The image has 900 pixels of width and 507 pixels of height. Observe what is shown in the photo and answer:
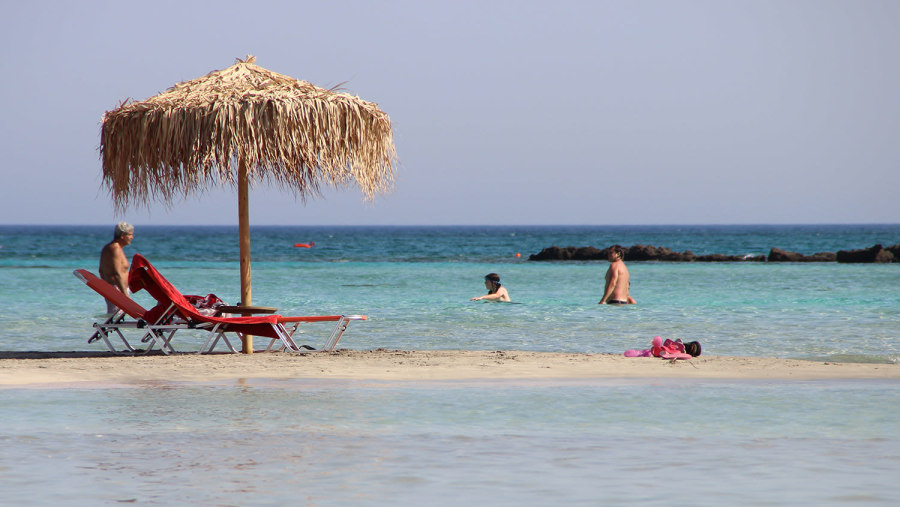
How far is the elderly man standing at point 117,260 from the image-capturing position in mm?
9508

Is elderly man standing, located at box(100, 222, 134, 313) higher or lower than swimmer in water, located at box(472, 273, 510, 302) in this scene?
higher

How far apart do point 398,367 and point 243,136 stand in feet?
8.27

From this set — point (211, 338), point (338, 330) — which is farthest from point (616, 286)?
point (211, 338)

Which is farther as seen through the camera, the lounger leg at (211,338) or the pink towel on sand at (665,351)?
the pink towel on sand at (665,351)

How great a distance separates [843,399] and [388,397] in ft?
11.4

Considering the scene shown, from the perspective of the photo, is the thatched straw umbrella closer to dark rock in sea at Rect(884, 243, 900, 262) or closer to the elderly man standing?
the elderly man standing

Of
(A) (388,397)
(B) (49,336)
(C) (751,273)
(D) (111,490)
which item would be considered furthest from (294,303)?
(C) (751,273)

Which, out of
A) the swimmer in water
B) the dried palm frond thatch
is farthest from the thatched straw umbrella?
the swimmer in water

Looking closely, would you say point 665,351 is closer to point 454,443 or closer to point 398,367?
point 398,367

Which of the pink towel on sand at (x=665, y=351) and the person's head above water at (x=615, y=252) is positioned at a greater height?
the person's head above water at (x=615, y=252)

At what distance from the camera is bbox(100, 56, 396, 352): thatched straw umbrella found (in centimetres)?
848

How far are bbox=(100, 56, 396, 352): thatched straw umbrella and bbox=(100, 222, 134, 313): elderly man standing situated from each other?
569 millimetres

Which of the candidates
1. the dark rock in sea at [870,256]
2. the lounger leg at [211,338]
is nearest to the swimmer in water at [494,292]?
the lounger leg at [211,338]

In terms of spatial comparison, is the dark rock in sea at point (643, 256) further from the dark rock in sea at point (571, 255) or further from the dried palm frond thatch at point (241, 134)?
the dried palm frond thatch at point (241, 134)
